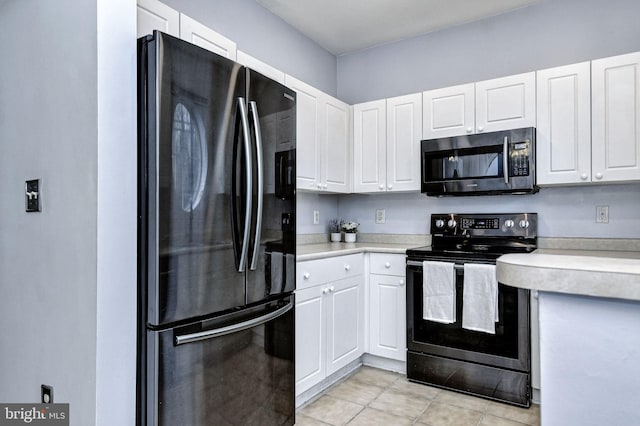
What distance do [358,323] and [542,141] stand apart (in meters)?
1.75

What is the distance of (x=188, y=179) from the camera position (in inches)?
56.8

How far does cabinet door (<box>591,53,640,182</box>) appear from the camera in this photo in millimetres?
2346

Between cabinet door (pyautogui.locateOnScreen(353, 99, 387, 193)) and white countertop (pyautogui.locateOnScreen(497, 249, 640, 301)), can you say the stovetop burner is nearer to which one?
cabinet door (pyautogui.locateOnScreen(353, 99, 387, 193))

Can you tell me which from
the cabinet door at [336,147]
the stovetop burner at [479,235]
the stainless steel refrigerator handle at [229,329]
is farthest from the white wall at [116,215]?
the stovetop burner at [479,235]

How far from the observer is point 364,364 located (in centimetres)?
310

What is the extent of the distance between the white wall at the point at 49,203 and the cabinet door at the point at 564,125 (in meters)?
2.52

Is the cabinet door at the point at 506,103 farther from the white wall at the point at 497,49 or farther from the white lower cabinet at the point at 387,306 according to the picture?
the white lower cabinet at the point at 387,306

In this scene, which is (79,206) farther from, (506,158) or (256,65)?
(506,158)

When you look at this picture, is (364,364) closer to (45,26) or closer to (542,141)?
(542,141)

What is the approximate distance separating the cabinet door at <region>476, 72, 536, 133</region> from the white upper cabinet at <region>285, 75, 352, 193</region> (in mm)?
1036

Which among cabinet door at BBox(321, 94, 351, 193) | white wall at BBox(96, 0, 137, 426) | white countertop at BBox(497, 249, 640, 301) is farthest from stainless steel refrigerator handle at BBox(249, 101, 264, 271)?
cabinet door at BBox(321, 94, 351, 193)

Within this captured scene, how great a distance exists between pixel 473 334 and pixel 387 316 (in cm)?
61

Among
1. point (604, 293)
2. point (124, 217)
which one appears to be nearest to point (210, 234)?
point (124, 217)

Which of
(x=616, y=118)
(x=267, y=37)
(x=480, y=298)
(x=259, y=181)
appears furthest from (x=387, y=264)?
(x=267, y=37)
